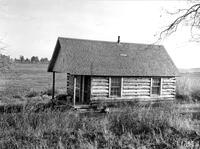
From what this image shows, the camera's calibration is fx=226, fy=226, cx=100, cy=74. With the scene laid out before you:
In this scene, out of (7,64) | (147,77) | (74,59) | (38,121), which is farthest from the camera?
(147,77)

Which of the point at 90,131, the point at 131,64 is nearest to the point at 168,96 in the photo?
the point at 131,64

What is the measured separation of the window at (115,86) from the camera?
56.4 feet

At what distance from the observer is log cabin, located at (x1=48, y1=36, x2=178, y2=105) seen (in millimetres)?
16422

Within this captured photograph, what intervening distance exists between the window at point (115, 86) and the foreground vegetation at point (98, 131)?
7.26 meters

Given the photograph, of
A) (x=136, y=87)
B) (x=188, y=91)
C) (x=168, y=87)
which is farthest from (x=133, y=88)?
(x=188, y=91)

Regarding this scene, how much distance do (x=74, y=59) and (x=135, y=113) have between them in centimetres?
837

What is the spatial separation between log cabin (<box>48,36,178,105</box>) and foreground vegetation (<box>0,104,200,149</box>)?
21.7ft

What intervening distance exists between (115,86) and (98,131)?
9039 mm

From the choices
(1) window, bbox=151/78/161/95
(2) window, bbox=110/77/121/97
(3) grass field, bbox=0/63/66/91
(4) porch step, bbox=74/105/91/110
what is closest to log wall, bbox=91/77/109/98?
(2) window, bbox=110/77/121/97

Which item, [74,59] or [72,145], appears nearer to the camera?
[72,145]

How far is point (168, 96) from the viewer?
19.2 metres

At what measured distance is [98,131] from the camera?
8344 mm

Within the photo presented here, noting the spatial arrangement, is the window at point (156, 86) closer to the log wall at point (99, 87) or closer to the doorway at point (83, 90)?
the log wall at point (99, 87)

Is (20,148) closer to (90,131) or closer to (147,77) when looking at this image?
(90,131)
